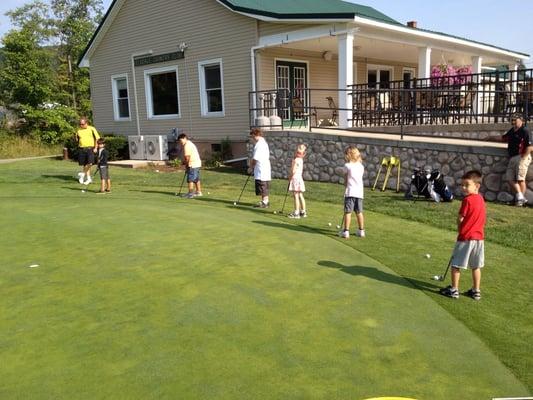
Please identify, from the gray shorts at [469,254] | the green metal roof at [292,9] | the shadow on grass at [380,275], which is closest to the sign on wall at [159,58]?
the green metal roof at [292,9]

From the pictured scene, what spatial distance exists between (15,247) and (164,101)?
46.5 feet

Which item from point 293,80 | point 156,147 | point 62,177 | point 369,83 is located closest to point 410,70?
point 293,80

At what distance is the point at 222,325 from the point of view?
4359mm

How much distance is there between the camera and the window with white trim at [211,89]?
18.2 m

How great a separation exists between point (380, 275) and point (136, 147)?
15163mm

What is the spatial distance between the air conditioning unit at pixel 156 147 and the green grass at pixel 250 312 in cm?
991

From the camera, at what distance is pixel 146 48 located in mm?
20297

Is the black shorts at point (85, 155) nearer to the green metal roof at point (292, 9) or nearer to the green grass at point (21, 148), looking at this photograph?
the green metal roof at point (292, 9)

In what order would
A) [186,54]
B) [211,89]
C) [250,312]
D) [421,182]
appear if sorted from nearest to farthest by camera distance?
[250,312], [421,182], [211,89], [186,54]

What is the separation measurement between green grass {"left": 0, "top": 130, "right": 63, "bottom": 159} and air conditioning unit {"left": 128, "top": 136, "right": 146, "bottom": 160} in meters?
7.09

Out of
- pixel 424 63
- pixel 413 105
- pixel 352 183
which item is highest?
pixel 424 63

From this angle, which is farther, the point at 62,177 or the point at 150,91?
the point at 150,91

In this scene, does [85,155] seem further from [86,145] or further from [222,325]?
[222,325]

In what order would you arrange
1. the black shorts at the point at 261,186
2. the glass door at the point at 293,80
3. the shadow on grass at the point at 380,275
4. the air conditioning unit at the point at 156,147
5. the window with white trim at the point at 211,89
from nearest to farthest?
1. the shadow on grass at the point at 380,275
2. the black shorts at the point at 261,186
3. the glass door at the point at 293,80
4. the window with white trim at the point at 211,89
5. the air conditioning unit at the point at 156,147
